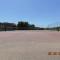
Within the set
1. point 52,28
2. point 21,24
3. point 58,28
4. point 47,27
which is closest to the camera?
point 58,28

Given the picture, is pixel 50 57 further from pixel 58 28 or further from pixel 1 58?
pixel 58 28

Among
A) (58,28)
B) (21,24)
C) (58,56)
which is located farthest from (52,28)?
(21,24)

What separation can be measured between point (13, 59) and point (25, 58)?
123mm

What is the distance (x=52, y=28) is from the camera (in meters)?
9.10

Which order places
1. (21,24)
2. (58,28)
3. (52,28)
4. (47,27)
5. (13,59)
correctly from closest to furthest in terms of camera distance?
1. (13,59)
2. (58,28)
3. (52,28)
4. (47,27)
5. (21,24)

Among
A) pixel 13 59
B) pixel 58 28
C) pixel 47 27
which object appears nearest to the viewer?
pixel 13 59

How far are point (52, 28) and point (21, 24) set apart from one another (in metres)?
8.87

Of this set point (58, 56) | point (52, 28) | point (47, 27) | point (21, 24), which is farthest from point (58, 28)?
point (21, 24)

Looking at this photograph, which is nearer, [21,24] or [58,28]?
Result: [58,28]

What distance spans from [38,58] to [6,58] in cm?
31

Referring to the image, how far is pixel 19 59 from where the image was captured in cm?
154

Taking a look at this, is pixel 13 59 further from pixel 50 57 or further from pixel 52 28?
pixel 52 28

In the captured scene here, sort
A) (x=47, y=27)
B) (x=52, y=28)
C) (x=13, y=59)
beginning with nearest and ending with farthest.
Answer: (x=13, y=59)
(x=52, y=28)
(x=47, y=27)

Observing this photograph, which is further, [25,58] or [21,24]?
[21,24]
